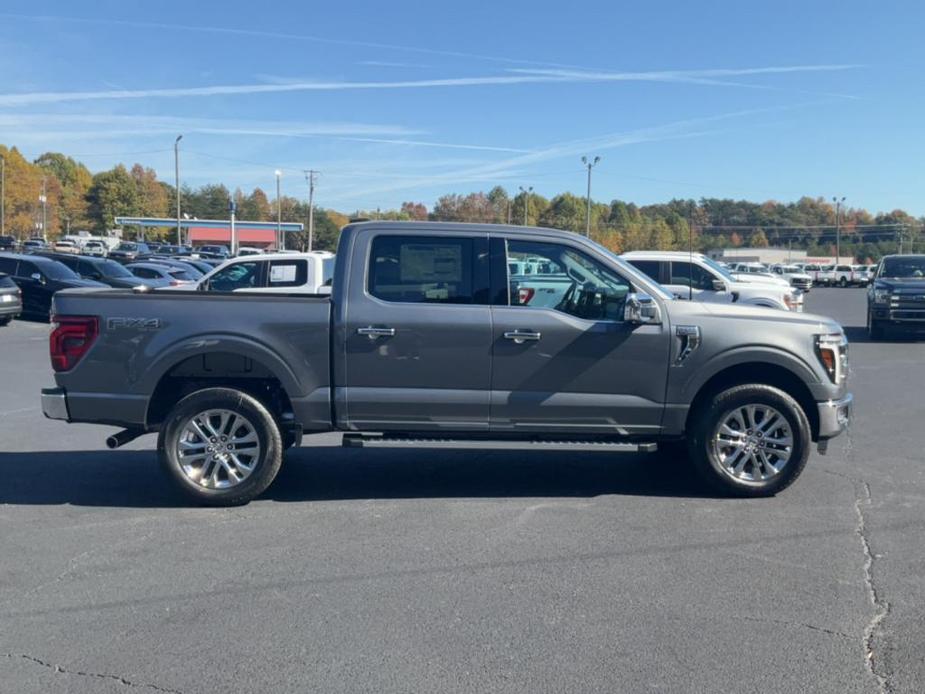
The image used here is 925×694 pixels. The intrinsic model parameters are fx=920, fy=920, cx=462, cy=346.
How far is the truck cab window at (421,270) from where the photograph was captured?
6928 mm

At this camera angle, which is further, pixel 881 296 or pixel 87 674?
pixel 881 296

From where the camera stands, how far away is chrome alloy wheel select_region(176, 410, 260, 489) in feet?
22.3

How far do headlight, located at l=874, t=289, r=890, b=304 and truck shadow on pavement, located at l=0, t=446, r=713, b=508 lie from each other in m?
14.3

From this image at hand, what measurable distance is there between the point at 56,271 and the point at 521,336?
20907 mm

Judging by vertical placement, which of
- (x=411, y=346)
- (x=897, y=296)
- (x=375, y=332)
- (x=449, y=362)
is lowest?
(x=449, y=362)

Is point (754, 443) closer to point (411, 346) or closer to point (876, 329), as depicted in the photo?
point (411, 346)

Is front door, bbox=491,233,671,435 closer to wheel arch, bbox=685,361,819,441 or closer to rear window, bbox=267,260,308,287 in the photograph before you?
wheel arch, bbox=685,361,819,441

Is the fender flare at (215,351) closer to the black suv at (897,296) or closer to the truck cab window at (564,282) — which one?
the truck cab window at (564,282)

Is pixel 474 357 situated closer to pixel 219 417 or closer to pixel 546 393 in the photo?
pixel 546 393

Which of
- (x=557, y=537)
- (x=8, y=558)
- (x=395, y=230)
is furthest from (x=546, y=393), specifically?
(x=8, y=558)

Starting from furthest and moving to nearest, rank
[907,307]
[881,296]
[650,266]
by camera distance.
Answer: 1. [881,296]
2. [907,307]
3. [650,266]

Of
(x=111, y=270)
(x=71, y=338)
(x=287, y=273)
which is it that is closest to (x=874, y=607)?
(x=71, y=338)

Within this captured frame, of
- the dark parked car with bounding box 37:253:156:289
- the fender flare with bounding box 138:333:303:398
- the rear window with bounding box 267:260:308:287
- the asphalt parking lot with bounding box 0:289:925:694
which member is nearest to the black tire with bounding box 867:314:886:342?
the rear window with bounding box 267:260:308:287

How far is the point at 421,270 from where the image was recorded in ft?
22.9
